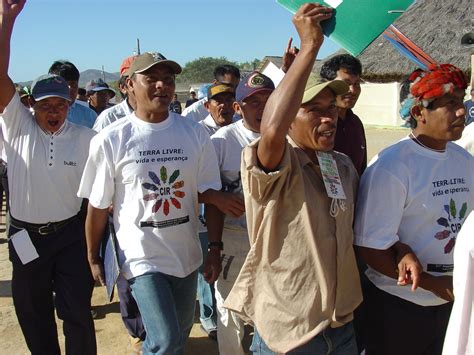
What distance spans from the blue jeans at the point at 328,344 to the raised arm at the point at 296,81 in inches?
35.3

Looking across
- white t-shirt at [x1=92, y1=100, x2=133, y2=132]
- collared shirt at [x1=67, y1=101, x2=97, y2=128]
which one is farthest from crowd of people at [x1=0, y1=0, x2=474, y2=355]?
collared shirt at [x1=67, y1=101, x2=97, y2=128]

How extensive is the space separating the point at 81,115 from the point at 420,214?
12.5 ft

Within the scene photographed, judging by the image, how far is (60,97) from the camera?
11.6ft

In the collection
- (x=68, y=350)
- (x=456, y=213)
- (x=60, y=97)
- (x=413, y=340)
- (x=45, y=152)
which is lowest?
(x=68, y=350)

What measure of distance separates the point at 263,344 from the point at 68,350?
1691 millimetres

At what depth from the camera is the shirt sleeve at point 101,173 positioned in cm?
301

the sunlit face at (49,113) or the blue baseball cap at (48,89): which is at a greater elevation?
the blue baseball cap at (48,89)

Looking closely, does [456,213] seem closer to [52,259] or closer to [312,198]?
[312,198]

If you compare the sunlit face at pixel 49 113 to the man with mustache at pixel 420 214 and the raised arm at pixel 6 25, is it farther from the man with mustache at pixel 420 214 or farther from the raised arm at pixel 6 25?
the man with mustache at pixel 420 214

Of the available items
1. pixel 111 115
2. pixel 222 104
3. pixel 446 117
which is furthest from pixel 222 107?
pixel 446 117

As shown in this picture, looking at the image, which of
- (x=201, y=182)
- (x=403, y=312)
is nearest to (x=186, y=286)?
(x=201, y=182)

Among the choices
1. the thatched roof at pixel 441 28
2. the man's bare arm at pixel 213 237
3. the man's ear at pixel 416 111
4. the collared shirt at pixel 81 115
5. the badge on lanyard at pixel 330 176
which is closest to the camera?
the badge on lanyard at pixel 330 176

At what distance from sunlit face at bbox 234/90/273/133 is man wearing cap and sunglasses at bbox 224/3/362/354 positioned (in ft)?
3.92

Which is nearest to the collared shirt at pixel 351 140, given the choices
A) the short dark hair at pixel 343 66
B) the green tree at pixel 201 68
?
the short dark hair at pixel 343 66
